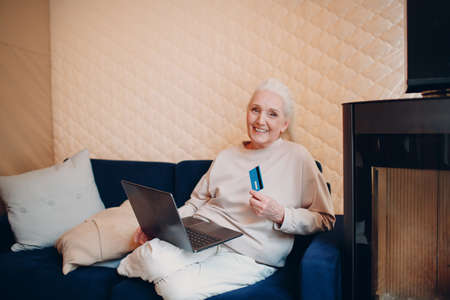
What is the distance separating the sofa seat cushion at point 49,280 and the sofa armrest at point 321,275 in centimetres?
86

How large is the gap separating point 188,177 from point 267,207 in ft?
2.51

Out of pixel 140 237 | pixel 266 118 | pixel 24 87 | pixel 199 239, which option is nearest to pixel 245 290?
pixel 199 239

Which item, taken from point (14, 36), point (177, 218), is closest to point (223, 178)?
point (177, 218)

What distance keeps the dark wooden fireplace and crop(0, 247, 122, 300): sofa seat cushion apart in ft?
3.51

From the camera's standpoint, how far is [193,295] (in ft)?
4.00

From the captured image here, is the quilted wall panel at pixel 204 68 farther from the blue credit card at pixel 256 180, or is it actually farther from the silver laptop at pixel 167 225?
the silver laptop at pixel 167 225

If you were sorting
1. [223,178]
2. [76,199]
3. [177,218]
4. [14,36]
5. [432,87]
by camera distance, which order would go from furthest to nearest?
[14,36], [76,199], [223,178], [177,218], [432,87]

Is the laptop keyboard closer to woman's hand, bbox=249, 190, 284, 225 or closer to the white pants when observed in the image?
the white pants

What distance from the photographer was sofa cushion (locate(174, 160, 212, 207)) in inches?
76.8

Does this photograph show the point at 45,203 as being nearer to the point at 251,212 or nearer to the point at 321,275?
the point at 251,212

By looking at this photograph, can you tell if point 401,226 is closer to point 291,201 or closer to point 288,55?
point 291,201

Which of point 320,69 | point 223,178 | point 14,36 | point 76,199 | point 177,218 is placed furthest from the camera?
point 14,36

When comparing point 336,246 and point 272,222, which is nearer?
point 336,246

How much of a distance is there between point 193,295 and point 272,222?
1.49ft
